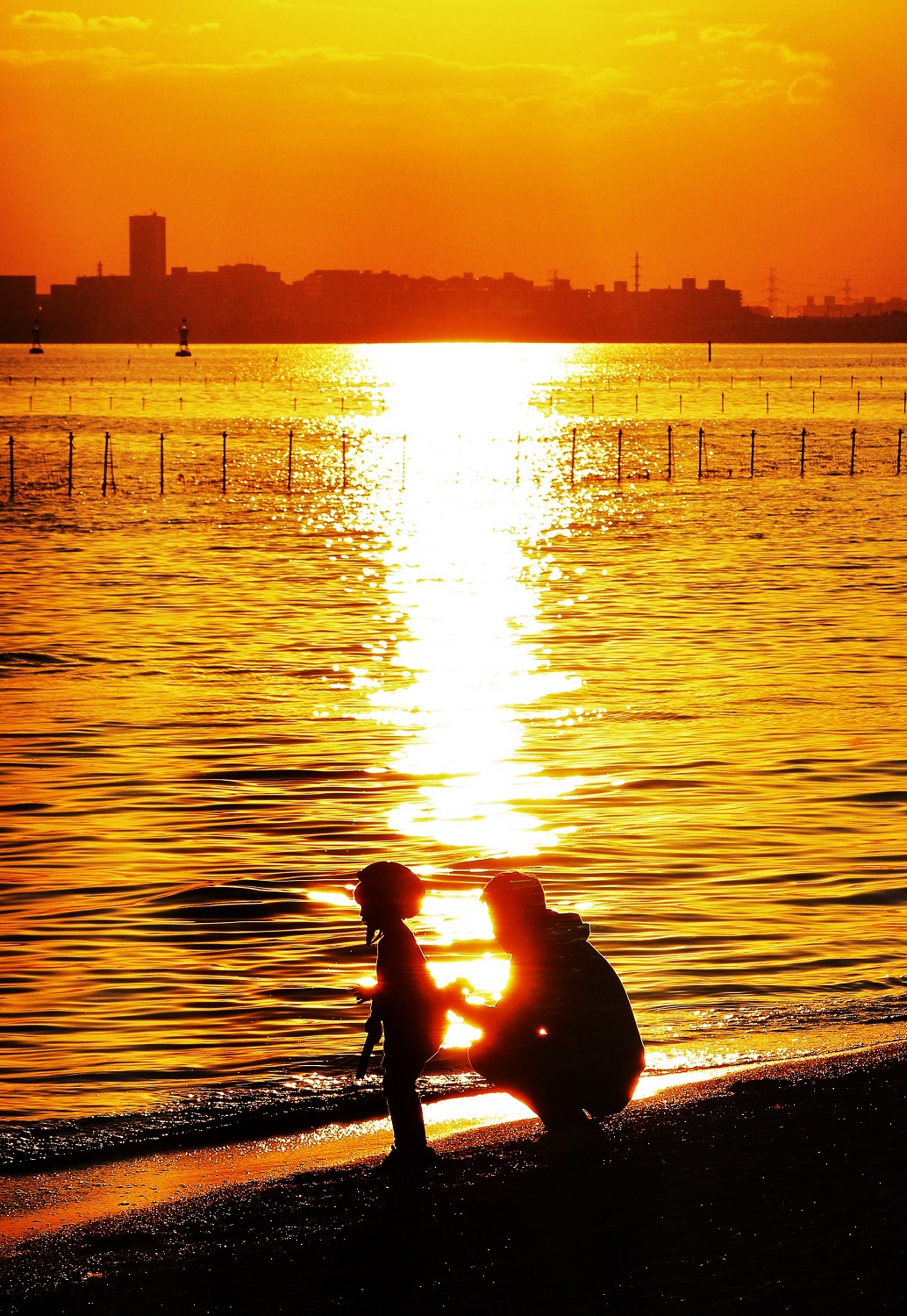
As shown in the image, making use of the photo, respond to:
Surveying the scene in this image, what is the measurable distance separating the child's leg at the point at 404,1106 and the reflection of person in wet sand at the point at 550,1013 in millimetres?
322

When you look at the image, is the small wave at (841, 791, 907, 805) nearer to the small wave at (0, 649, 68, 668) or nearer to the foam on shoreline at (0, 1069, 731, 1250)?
the foam on shoreline at (0, 1069, 731, 1250)

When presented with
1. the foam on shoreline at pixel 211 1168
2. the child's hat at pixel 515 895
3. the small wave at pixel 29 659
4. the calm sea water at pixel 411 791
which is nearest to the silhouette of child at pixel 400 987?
the child's hat at pixel 515 895

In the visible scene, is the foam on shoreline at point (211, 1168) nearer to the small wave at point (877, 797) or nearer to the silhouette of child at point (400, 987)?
the silhouette of child at point (400, 987)

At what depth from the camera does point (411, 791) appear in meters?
19.5

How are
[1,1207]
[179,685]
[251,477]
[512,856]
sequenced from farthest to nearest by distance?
[251,477] < [179,685] < [512,856] < [1,1207]

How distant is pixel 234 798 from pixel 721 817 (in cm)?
559

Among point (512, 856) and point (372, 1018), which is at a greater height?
point (372, 1018)

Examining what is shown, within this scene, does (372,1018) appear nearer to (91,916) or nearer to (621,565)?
(91,916)

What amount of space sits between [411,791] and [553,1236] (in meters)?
12.8

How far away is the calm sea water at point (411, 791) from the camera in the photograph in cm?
1177

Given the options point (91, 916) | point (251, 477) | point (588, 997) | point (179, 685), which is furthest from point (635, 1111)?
point (251, 477)

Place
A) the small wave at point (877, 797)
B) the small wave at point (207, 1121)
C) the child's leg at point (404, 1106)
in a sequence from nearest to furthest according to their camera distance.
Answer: the child's leg at point (404, 1106) → the small wave at point (207, 1121) → the small wave at point (877, 797)

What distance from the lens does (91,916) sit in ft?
47.8

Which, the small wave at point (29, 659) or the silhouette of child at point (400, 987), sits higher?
the silhouette of child at point (400, 987)
